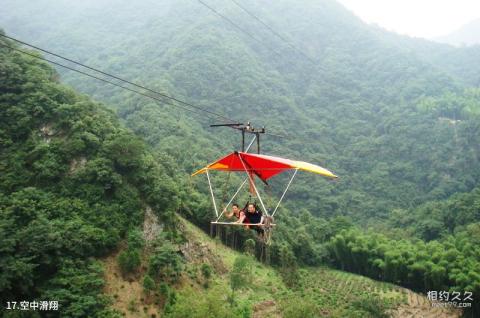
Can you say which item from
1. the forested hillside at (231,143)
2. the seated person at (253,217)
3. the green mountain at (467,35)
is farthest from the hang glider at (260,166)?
the green mountain at (467,35)

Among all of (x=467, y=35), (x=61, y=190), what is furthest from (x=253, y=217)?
(x=467, y=35)

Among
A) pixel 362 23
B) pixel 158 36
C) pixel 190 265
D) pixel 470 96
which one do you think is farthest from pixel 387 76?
pixel 190 265

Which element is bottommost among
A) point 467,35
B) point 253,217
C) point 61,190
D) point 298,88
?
point 253,217

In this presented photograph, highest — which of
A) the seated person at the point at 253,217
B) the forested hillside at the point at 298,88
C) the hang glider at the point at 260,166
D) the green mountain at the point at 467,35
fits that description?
the green mountain at the point at 467,35

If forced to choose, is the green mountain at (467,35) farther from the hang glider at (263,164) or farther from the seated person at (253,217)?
the seated person at (253,217)

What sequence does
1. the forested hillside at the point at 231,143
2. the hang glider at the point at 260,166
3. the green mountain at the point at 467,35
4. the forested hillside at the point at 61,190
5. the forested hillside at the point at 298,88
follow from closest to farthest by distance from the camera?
the hang glider at the point at 260,166 < the forested hillside at the point at 61,190 < the forested hillside at the point at 231,143 < the forested hillside at the point at 298,88 < the green mountain at the point at 467,35

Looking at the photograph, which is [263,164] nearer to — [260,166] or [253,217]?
[260,166]

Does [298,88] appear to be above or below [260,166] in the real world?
above

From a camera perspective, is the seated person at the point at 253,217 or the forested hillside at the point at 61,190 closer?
the seated person at the point at 253,217

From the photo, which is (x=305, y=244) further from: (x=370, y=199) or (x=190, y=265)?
(x=370, y=199)

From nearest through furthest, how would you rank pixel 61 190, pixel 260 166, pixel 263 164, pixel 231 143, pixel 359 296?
1. pixel 263 164
2. pixel 260 166
3. pixel 61 190
4. pixel 359 296
5. pixel 231 143

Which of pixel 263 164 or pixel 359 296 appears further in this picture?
pixel 359 296
